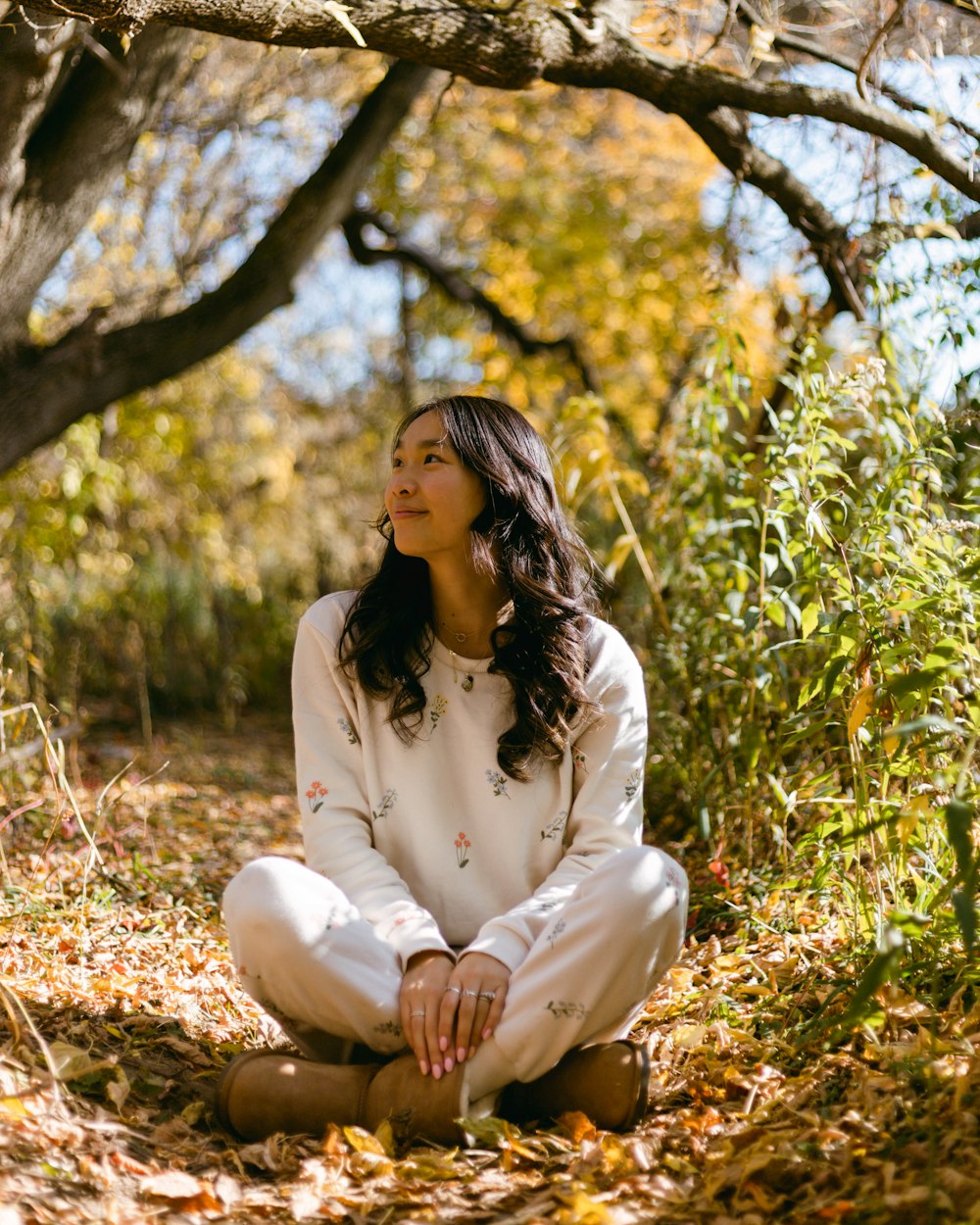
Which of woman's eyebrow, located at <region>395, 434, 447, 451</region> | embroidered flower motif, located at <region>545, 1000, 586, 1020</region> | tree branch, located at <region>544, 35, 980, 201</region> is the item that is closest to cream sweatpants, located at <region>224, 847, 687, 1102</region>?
embroidered flower motif, located at <region>545, 1000, 586, 1020</region>

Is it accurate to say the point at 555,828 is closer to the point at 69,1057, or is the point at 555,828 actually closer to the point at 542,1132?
the point at 542,1132

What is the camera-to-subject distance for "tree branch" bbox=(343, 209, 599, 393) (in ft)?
20.7

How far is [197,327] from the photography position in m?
4.19

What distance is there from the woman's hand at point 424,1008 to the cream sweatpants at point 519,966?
0.04 metres

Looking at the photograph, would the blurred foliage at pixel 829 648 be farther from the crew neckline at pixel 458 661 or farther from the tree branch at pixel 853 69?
the tree branch at pixel 853 69

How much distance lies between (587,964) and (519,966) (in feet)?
0.41

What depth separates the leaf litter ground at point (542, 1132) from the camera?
160cm

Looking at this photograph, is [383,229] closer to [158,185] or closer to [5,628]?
[158,185]

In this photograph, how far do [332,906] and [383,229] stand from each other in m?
5.22

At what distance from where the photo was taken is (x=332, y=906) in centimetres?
189

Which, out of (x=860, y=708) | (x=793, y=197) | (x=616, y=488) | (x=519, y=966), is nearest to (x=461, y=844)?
(x=519, y=966)

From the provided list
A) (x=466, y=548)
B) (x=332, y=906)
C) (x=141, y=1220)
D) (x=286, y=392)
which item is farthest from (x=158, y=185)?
(x=141, y=1220)

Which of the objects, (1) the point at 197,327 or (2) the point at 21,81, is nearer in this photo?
(2) the point at 21,81

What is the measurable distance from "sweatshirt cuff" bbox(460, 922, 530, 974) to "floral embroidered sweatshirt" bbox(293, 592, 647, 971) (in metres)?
0.13
